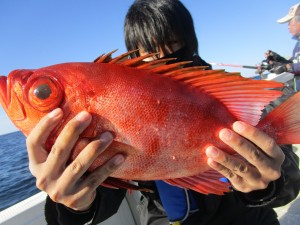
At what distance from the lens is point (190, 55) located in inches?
87.6

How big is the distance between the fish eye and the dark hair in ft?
3.73

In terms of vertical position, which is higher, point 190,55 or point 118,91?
point 118,91

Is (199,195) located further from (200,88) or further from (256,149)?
(200,88)

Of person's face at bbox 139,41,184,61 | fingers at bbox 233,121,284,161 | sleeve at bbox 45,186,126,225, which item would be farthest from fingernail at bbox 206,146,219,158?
person's face at bbox 139,41,184,61

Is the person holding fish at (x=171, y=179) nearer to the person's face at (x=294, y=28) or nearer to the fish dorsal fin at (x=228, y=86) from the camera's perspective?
the fish dorsal fin at (x=228, y=86)

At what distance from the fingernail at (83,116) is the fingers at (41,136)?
0.10 m

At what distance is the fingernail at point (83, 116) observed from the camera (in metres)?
1.09

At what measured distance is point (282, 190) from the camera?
1.69 meters

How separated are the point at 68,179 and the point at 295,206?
3.17 metres

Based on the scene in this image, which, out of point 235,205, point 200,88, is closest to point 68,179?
point 200,88

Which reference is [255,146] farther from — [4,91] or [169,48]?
[4,91]

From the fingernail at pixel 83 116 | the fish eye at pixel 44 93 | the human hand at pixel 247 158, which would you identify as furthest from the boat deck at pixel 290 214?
the fish eye at pixel 44 93

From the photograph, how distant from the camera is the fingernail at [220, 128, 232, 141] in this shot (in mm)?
1214

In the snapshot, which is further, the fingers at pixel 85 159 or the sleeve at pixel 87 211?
the sleeve at pixel 87 211
